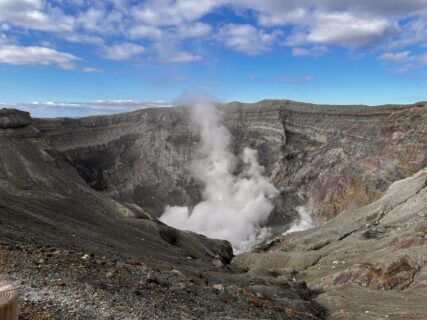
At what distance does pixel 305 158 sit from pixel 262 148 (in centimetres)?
1470

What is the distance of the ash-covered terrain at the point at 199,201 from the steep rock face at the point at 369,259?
196 mm

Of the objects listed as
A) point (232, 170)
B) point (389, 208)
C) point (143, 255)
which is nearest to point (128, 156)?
point (232, 170)

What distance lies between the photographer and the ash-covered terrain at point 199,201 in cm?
1931

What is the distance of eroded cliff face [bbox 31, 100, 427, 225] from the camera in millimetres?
92988

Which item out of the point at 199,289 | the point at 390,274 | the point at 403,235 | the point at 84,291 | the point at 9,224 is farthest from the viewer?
the point at 403,235

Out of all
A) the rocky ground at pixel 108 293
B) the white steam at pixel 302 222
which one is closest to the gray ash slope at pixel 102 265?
the rocky ground at pixel 108 293

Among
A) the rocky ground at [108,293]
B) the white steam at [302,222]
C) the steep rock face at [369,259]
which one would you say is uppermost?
the rocky ground at [108,293]

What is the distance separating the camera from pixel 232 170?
131 m

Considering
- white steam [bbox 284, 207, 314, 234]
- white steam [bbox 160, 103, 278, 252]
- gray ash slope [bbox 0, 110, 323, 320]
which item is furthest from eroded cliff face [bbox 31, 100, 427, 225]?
gray ash slope [bbox 0, 110, 323, 320]

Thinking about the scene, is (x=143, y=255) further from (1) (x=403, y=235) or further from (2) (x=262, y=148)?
(2) (x=262, y=148)

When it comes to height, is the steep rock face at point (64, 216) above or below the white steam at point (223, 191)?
above

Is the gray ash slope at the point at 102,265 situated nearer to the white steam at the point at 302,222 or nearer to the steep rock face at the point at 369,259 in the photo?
the steep rock face at the point at 369,259

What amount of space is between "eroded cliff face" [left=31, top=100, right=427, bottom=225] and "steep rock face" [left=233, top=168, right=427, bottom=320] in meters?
19.1

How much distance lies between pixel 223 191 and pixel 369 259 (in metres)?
82.5
